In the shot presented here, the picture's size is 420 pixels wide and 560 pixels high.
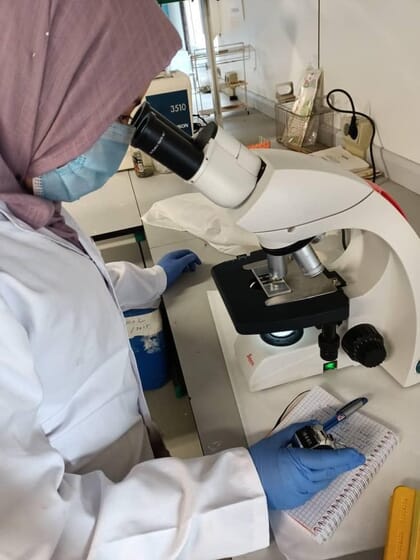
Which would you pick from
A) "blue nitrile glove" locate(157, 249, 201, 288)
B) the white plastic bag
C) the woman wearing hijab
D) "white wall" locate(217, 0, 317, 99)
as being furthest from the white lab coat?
"white wall" locate(217, 0, 317, 99)

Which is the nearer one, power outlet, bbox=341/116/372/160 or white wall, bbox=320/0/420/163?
white wall, bbox=320/0/420/163

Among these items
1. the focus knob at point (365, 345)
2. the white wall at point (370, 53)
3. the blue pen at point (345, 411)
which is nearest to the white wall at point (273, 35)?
the white wall at point (370, 53)

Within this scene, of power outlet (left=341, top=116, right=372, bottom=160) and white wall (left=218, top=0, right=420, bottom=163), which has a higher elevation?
white wall (left=218, top=0, right=420, bottom=163)

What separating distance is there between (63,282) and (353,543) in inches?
22.3

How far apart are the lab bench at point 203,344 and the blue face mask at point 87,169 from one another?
0.43 metres

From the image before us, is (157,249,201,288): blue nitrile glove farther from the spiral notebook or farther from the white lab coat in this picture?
the spiral notebook

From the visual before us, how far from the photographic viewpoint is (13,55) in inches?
23.0

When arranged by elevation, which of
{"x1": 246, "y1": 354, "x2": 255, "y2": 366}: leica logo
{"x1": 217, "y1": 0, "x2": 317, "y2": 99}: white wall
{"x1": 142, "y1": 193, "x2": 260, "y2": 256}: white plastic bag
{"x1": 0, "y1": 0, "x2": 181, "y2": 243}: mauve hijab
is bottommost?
{"x1": 142, "y1": 193, "x2": 260, "y2": 256}: white plastic bag

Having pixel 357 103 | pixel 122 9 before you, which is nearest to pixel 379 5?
pixel 357 103

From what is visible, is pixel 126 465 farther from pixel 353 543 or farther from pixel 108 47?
pixel 108 47

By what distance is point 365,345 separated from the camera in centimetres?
80

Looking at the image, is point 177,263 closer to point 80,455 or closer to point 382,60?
point 80,455

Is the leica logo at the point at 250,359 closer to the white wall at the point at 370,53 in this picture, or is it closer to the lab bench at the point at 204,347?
the lab bench at the point at 204,347

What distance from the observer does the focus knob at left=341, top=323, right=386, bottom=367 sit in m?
0.80
